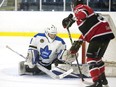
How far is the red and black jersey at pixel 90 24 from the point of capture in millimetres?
3189

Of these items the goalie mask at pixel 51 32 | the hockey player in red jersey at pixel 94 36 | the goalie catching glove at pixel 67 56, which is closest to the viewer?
the hockey player in red jersey at pixel 94 36

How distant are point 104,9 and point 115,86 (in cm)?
394

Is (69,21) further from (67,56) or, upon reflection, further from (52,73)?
(52,73)

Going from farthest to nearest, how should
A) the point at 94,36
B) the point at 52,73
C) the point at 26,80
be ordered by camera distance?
1. the point at 52,73
2. the point at 26,80
3. the point at 94,36

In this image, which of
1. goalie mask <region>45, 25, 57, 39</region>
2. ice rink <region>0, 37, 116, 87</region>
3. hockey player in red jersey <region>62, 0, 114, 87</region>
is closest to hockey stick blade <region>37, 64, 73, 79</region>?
ice rink <region>0, 37, 116, 87</region>

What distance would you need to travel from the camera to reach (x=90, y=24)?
3217 mm

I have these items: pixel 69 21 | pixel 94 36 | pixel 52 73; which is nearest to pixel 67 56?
pixel 52 73

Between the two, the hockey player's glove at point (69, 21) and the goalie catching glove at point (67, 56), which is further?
the goalie catching glove at point (67, 56)

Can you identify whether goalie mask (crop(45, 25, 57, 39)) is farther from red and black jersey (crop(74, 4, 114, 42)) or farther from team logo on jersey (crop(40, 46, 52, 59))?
red and black jersey (crop(74, 4, 114, 42))

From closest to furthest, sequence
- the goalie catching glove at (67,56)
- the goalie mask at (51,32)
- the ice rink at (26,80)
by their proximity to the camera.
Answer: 1. the ice rink at (26,80)
2. the goalie catching glove at (67,56)
3. the goalie mask at (51,32)

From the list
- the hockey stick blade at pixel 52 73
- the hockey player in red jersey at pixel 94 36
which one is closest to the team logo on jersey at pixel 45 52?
the hockey stick blade at pixel 52 73

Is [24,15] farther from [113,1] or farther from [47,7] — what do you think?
[113,1]

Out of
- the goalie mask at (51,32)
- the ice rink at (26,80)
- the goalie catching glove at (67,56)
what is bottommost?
the ice rink at (26,80)

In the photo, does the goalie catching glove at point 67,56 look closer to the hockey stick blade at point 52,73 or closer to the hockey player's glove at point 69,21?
the hockey stick blade at point 52,73
